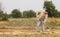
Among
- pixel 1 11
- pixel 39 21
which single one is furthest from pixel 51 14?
pixel 39 21

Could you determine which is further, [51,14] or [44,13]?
[51,14]

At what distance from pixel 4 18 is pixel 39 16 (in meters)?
29.3

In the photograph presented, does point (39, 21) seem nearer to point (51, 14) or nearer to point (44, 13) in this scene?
point (44, 13)

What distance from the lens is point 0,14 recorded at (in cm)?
5159

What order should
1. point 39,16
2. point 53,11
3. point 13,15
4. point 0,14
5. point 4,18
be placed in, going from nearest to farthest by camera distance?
point 39,16 < point 4,18 < point 0,14 < point 53,11 < point 13,15

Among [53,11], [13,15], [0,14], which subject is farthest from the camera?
[13,15]

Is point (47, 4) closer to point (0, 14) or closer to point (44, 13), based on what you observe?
point (0, 14)

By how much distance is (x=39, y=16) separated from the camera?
16156 millimetres

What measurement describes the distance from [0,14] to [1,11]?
64cm

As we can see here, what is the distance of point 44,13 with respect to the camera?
1616cm

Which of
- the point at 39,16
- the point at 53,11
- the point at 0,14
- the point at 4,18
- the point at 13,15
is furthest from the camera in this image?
the point at 13,15


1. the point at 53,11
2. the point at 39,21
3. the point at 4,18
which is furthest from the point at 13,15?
the point at 39,21

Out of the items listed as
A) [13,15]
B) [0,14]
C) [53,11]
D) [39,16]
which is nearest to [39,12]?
[39,16]

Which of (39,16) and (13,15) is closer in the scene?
(39,16)
